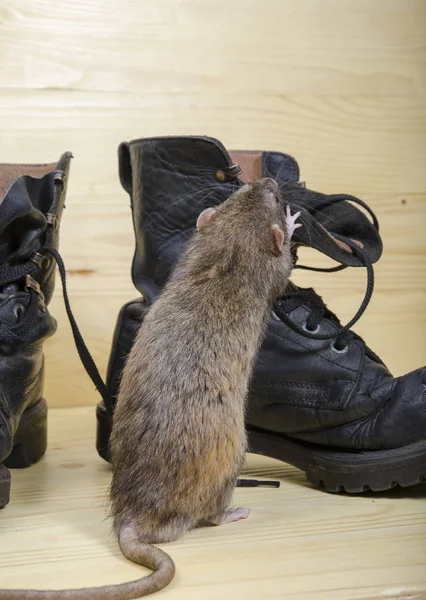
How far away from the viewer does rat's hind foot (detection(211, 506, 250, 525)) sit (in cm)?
122

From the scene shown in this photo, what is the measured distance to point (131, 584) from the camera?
0.99 metres

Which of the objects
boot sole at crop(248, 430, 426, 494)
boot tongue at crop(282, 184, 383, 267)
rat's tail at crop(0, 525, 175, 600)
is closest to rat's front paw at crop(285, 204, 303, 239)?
boot tongue at crop(282, 184, 383, 267)

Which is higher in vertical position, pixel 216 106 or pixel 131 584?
pixel 216 106

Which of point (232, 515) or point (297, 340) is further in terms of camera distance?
point (297, 340)

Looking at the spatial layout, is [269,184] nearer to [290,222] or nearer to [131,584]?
[290,222]

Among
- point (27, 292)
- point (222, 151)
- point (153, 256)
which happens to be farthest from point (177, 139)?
point (27, 292)

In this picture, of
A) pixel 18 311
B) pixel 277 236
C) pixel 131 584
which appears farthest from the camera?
pixel 18 311

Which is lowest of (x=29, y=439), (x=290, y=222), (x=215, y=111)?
(x=29, y=439)

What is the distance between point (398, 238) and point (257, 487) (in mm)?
910

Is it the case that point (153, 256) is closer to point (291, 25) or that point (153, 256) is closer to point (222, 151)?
point (222, 151)

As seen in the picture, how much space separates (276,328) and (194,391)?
0.31 m

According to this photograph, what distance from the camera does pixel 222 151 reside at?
54.1 inches

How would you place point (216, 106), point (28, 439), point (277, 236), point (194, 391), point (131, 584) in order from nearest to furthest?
point (131, 584) → point (194, 391) → point (277, 236) → point (28, 439) → point (216, 106)

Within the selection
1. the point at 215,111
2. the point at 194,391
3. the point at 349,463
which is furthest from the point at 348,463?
the point at 215,111
